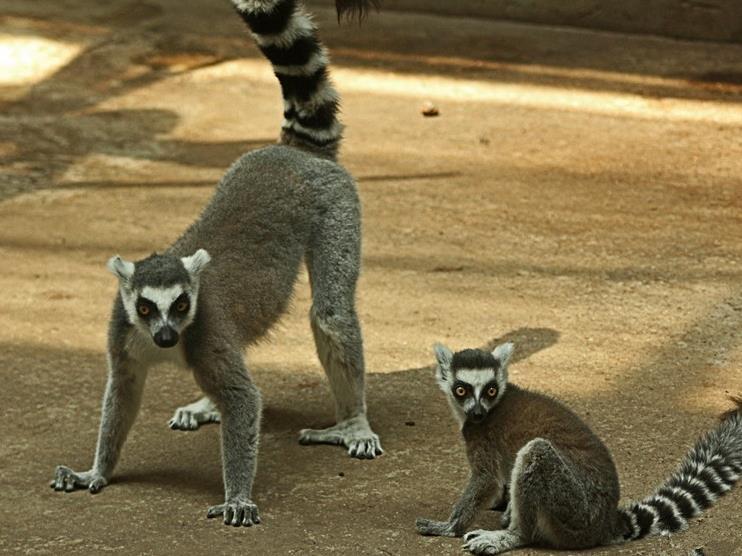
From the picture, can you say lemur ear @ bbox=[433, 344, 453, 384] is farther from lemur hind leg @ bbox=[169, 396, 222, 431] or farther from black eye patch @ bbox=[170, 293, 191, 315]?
lemur hind leg @ bbox=[169, 396, 222, 431]

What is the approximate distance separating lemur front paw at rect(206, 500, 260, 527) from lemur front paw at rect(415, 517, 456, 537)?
620 mm

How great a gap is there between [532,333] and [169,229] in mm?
2645

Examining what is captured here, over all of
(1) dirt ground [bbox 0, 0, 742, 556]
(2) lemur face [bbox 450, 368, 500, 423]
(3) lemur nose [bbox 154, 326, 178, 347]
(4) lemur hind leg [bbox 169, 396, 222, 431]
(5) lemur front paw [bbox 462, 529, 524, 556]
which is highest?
(3) lemur nose [bbox 154, 326, 178, 347]

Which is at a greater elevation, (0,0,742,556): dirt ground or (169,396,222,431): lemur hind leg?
(0,0,742,556): dirt ground

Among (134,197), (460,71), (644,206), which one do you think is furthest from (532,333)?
(460,71)

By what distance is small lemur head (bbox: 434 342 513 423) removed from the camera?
4.89m

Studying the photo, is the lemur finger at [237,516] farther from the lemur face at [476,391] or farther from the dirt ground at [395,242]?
the lemur face at [476,391]

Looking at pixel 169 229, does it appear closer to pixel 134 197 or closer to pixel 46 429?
pixel 134 197

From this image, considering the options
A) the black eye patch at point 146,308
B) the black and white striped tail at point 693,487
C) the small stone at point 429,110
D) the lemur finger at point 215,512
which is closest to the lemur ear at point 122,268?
the black eye patch at point 146,308

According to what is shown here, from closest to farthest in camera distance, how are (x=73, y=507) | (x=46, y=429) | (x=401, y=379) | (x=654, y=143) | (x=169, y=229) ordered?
(x=73, y=507), (x=46, y=429), (x=401, y=379), (x=169, y=229), (x=654, y=143)

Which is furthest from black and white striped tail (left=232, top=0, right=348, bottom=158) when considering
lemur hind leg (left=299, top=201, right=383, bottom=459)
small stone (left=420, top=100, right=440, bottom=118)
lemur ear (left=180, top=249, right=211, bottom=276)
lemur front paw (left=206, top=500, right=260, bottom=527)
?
small stone (left=420, top=100, right=440, bottom=118)

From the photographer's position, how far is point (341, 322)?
5.91 meters

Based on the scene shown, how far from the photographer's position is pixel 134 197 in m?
9.18

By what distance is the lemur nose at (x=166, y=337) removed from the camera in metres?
5.04
